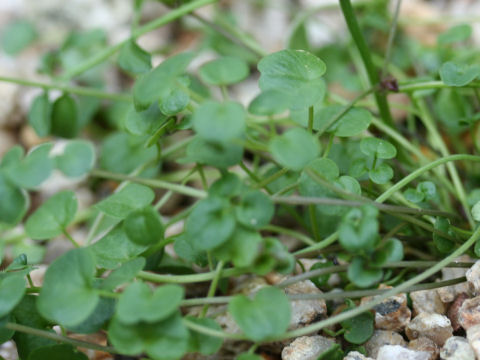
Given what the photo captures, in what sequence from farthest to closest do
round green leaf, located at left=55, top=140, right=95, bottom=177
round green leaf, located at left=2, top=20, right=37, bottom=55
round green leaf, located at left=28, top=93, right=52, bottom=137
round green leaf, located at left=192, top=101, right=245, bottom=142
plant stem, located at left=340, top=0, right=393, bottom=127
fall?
round green leaf, located at left=2, top=20, right=37, bottom=55 → round green leaf, located at left=28, top=93, right=52, bottom=137 → plant stem, located at left=340, top=0, right=393, bottom=127 → round green leaf, located at left=55, top=140, right=95, bottom=177 → round green leaf, located at left=192, top=101, right=245, bottom=142

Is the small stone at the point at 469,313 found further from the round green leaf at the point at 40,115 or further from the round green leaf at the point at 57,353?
the round green leaf at the point at 40,115

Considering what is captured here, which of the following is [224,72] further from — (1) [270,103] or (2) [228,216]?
(2) [228,216]

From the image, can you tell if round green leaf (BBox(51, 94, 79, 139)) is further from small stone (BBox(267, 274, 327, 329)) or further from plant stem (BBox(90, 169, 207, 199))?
small stone (BBox(267, 274, 327, 329))

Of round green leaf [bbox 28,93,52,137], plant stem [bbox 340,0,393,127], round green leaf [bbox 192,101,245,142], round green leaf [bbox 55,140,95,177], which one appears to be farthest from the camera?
round green leaf [bbox 28,93,52,137]

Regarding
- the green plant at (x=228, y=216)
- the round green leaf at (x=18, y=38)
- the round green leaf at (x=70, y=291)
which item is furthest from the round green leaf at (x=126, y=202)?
the round green leaf at (x=18, y=38)

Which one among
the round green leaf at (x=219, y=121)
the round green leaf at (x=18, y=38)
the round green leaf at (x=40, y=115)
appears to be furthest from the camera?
the round green leaf at (x=18, y=38)

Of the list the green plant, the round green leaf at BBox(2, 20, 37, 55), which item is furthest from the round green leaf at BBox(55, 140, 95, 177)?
the round green leaf at BBox(2, 20, 37, 55)

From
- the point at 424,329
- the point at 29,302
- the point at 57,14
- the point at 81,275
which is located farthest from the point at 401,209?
the point at 57,14

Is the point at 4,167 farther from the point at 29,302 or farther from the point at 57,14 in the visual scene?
the point at 57,14
